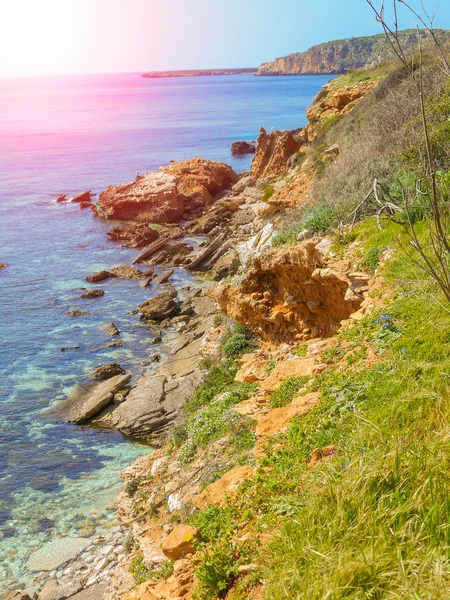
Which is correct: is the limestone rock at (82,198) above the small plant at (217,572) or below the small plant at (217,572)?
above

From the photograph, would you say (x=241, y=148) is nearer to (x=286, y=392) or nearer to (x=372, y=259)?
(x=372, y=259)

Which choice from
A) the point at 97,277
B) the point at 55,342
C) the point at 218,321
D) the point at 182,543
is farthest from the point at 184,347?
the point at 182,543

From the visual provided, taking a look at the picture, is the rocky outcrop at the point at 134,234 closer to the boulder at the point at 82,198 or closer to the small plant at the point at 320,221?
the boulder at the point at 82,198

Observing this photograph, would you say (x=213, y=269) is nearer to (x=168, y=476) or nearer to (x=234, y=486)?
(x=168, y=476)

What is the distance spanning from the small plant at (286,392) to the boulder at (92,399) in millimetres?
10482

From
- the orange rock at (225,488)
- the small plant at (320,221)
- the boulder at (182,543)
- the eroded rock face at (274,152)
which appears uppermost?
the eroded rock face at (274,152)

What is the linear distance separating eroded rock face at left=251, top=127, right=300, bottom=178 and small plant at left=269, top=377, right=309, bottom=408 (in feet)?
116

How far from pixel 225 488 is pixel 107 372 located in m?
13.8

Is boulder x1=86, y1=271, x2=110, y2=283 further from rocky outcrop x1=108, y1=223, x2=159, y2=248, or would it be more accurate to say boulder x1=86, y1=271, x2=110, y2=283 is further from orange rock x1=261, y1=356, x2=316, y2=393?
orange rock x1=261, y1=356, x2=316, y2=393

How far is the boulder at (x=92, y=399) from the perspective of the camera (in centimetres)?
1789

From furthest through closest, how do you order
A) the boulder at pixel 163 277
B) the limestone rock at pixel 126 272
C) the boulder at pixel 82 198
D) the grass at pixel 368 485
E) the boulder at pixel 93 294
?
1. the boulder at pixel 82 198
2. the limestone rock at pixel 126 272
3. the boulder at pixel 163 277
4. the boulder at pixel 93 294
5. the grass at pixel 368 485

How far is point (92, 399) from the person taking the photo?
1848 centimetres

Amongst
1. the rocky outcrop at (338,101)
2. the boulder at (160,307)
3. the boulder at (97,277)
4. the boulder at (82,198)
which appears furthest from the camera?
the boulder at (82,198)

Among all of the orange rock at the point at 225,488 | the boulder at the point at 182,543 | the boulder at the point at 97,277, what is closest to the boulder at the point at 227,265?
the boulder at the point at 97,277
